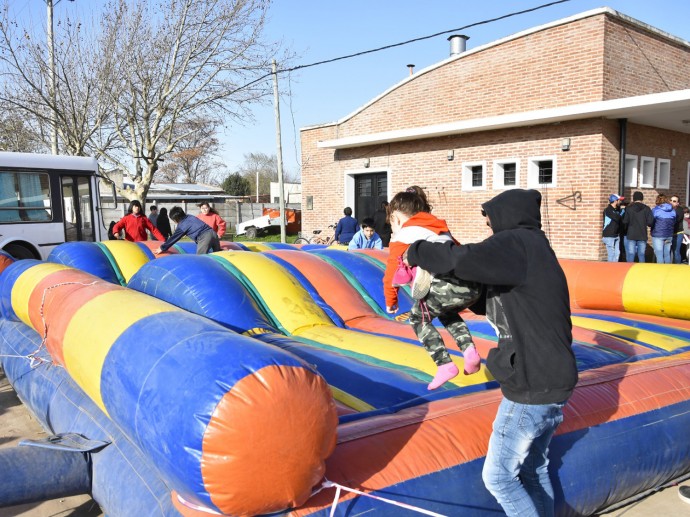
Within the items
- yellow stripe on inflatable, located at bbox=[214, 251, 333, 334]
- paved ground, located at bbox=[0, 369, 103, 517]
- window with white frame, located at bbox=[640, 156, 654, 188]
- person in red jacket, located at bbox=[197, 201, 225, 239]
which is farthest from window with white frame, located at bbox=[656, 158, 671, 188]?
paved ground, located at bbox=[0, 369, 103, 517]

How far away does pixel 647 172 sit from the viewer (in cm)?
1341

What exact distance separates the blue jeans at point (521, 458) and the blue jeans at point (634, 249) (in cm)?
941

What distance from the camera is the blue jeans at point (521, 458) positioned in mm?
2320

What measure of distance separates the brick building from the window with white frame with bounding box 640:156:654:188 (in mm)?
23

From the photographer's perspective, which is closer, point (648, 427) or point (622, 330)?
point (648, 427)

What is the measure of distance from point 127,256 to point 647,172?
37.6 feet

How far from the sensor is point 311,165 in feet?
60.2

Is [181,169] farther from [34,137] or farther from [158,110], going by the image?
[158,110]

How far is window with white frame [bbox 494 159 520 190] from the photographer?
1369 centimetres

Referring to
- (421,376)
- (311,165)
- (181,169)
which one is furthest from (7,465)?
(181,169)

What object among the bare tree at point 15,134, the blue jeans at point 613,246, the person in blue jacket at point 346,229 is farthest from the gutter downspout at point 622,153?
the bare tree at point 15,134

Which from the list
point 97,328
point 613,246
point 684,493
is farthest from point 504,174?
point 97,328

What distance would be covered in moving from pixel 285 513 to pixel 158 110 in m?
17.4

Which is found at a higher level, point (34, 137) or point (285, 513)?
point (34, 137)
